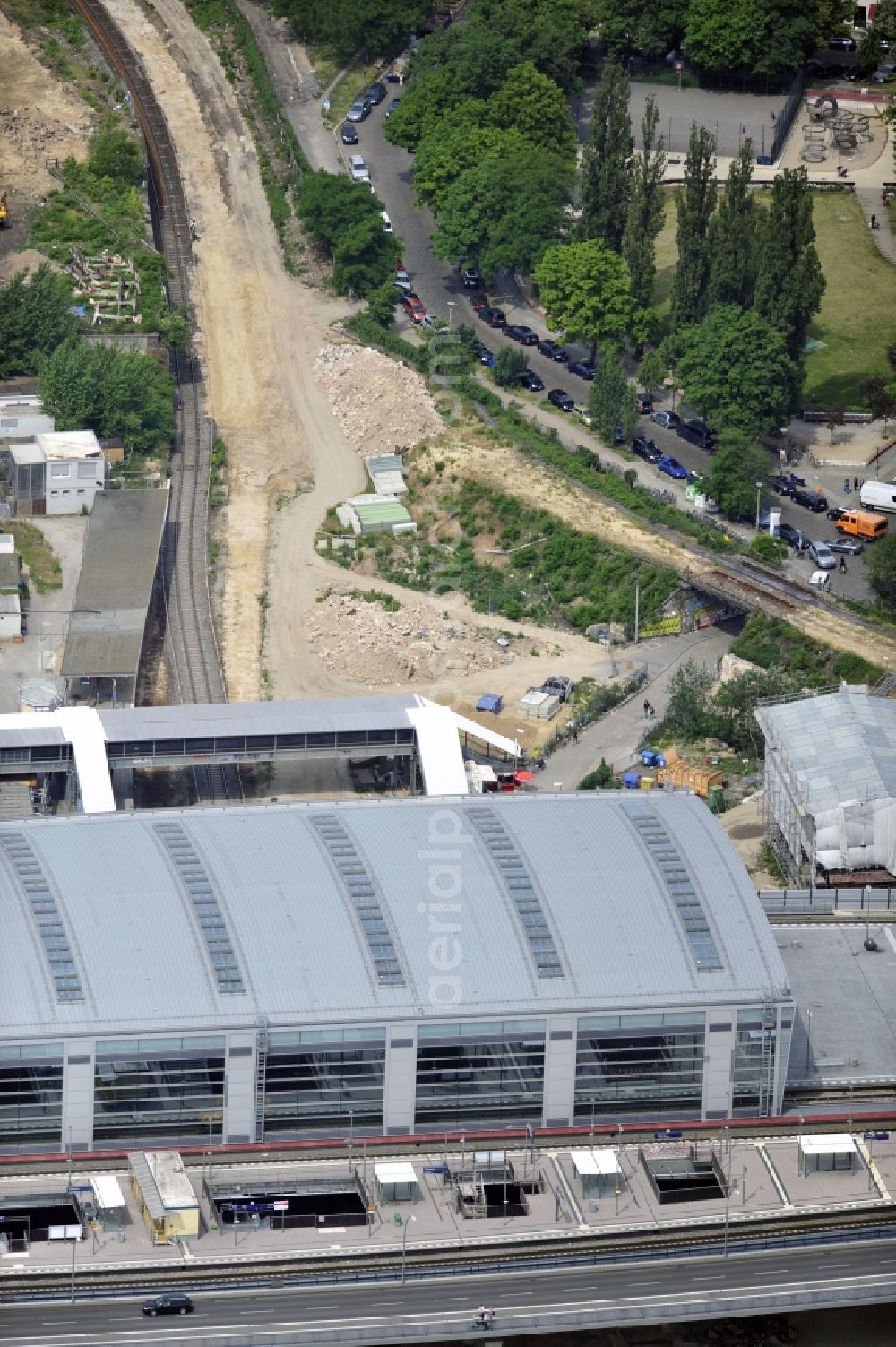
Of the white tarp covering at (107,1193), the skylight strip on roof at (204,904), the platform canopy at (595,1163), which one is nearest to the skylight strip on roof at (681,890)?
the platform canopy at (595,1163)

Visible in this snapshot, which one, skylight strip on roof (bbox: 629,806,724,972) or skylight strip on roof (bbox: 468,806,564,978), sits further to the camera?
skylight strip on roof (bbox: 629,806,724,972)

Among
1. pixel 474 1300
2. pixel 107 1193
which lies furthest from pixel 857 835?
pixel 107 1193

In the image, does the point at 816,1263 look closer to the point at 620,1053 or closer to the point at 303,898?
the point at 620,1053

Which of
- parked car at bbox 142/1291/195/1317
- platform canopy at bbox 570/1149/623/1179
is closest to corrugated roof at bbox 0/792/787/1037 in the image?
Result: platform canopy at bbox 570/1149/623/1179

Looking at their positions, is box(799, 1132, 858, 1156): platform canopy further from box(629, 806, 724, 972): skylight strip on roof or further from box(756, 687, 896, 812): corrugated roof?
box(756, 687, 896, 812): corrugated roof

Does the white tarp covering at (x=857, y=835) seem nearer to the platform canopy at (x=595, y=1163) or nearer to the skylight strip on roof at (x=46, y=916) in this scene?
the platform canopy at (x=595, y=1163)

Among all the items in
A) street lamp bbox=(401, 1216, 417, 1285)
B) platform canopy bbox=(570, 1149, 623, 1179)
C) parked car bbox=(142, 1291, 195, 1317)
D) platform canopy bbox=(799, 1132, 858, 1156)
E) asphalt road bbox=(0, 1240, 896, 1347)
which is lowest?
asphalt road bbox=(0, 1240, 896, 1347)
